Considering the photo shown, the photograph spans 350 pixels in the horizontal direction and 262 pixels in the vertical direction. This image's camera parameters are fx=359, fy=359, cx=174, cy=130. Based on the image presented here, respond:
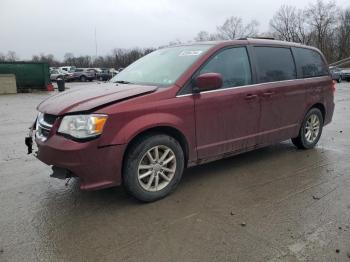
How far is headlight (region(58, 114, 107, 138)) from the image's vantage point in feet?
11.5

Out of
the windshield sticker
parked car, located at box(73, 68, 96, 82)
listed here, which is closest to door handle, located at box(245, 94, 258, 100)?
the windshield sticker

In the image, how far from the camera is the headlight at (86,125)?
3512 millimetres

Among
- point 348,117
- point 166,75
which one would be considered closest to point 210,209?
point 166,75

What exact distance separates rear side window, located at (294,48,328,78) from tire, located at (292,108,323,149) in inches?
25.1

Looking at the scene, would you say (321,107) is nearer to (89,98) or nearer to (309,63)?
(309,63)

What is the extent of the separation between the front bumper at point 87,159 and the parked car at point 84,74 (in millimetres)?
41154

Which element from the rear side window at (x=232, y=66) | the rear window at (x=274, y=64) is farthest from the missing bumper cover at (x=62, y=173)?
the rear window at (x=274, y=64)

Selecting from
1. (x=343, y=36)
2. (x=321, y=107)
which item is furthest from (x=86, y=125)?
Answer: (x=343, y=36)

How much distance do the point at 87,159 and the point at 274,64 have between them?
127 inches

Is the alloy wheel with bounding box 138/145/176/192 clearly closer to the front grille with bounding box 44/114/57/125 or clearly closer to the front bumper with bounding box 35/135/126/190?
the front bumper with bounding box 35/135/126/190

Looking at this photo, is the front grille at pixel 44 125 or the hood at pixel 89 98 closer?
the hood at pixel 89 98

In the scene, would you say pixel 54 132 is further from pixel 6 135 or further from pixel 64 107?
pixel 6 135

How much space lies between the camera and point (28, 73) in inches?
923

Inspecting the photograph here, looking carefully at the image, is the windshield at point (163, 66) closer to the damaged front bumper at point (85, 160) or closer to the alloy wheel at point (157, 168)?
the alloy wheel at point (157, 168)
